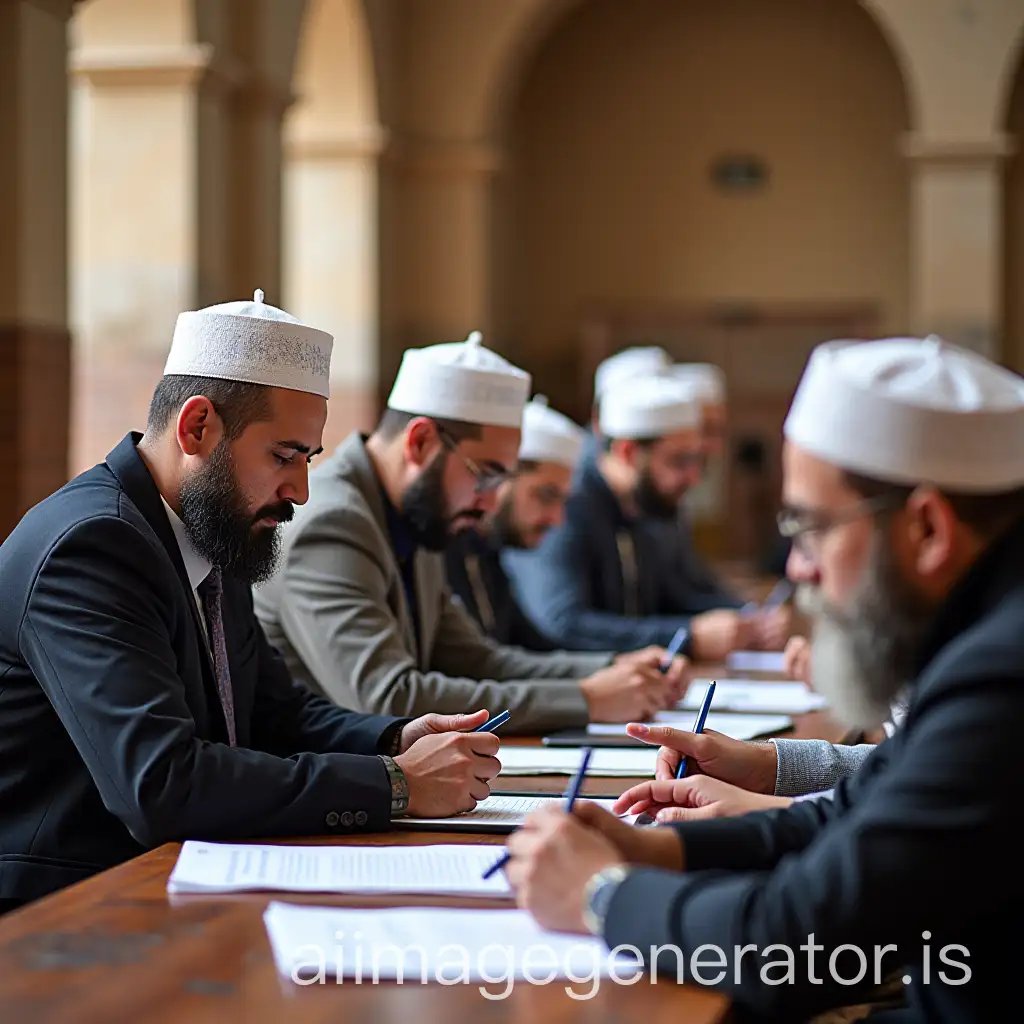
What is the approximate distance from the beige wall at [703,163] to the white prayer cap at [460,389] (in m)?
9.01

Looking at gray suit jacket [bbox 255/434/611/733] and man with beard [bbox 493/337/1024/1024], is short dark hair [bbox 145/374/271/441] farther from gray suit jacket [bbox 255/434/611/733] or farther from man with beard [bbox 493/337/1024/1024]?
man with beard [bbox 493/337/1024/1024]

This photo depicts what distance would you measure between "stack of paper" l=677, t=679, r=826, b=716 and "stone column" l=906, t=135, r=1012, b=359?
693cm

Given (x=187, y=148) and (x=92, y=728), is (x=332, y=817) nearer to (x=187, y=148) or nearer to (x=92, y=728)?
(x=92, y=728)

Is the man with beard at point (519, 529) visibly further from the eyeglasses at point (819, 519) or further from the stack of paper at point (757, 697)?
the eyeglasses at point (819, 519)

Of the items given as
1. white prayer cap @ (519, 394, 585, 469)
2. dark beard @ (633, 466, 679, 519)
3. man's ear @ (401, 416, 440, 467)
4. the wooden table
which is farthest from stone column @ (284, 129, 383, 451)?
the wooden table

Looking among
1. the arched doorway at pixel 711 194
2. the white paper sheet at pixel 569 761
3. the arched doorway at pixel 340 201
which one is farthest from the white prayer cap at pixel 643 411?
the arched doorway at pixel 711 194

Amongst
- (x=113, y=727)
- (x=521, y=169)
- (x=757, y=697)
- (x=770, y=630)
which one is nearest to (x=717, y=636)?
(x=770, y=630)

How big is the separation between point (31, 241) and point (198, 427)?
132 inches

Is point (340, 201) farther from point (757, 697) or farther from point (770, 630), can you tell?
point (757, 697)

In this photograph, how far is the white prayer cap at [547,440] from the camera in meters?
5.47

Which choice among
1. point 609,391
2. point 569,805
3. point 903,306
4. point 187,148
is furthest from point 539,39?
point 569,805

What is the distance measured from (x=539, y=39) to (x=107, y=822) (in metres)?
10.8

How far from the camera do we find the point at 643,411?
650 centimetres

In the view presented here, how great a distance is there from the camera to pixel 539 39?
12484mm
